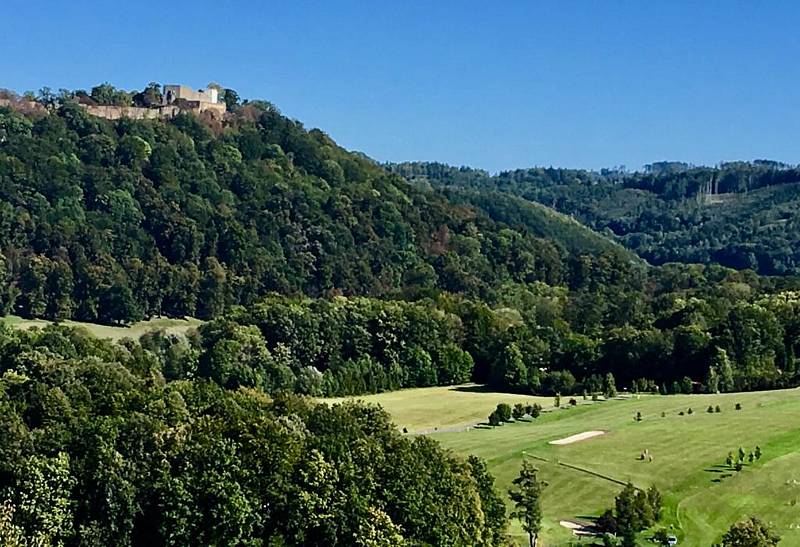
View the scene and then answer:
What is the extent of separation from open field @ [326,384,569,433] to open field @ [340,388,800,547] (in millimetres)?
281

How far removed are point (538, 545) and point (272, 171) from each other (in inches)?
4497

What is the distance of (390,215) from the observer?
143 meters

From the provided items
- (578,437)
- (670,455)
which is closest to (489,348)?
(578,437)

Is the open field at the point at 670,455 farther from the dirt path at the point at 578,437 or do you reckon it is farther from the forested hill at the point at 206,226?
the forested hill at the point at 206,226

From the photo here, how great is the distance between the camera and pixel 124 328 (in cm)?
10688

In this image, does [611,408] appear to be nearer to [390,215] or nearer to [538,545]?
[538,545]

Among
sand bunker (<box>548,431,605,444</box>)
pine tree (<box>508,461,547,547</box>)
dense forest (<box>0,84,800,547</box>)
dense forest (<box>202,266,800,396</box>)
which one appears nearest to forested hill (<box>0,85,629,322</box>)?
dense forest (<box>0,84,800,547</box>)

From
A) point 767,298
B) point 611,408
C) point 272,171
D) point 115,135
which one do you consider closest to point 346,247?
point 272,171

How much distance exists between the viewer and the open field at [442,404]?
6588 centimetres

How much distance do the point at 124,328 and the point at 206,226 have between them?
2526cm

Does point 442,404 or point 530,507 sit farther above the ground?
point 442,404

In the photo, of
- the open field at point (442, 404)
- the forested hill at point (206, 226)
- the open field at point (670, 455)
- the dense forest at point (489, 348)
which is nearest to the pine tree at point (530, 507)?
the open field at point (670, 455)

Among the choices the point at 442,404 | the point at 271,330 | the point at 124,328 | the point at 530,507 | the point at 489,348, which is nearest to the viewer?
the point at 530,507

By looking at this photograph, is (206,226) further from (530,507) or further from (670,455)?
(530,507)
